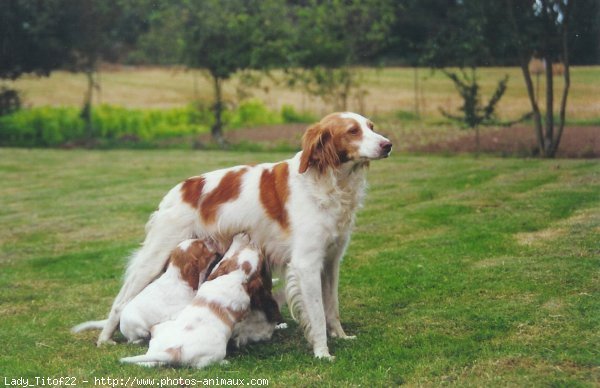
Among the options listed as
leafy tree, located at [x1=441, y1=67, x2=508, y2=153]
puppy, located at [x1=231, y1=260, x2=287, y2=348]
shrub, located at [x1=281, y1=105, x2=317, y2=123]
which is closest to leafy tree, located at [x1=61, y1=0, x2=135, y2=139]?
shrub, located at [x1=281, y1=105, x2=317, y2=123]

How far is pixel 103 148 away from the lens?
24.0 metres

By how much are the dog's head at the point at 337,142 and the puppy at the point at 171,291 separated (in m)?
1.06

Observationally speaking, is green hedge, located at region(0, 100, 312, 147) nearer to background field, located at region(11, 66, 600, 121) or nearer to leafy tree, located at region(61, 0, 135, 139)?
background field, located at region(11, 66, 600, 121)

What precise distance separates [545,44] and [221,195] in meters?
12.2

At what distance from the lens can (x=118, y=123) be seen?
2544 cm

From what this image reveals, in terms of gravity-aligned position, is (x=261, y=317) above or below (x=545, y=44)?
below

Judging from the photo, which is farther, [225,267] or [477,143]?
[477,143]

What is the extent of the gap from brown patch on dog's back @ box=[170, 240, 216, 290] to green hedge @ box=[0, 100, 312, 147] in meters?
18.0

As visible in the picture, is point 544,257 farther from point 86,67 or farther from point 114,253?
point 86,67

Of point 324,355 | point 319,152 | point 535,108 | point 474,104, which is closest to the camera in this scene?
point 324,355

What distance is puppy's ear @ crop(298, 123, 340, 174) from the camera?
5.98 metres

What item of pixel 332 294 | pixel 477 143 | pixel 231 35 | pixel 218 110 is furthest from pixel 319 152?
pixel 218 110

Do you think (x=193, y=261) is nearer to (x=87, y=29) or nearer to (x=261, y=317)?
(x=261, y=317)

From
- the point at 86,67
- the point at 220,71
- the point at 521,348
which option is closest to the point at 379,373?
the point at 521,348
